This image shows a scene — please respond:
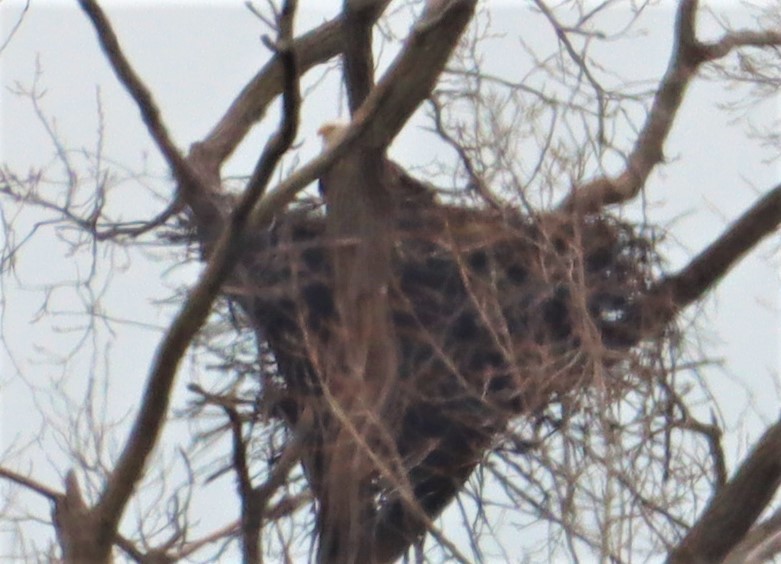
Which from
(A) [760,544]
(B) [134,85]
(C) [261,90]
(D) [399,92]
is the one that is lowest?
(A) [760,544]

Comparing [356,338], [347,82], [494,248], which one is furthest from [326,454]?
[347,82]

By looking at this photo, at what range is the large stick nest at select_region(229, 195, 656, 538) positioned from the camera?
227 inches

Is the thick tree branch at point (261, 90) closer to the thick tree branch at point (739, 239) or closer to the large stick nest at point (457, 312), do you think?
the large stick nest at point (457, 312)

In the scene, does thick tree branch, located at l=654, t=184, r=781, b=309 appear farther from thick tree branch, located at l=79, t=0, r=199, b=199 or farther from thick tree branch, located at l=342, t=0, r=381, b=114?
thick tree branch, located at l=79, t=0, r=199, b=199

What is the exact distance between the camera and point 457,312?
6.16 metres

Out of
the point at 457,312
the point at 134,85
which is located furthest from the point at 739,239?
the point at 134,85

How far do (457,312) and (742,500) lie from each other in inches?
54.3

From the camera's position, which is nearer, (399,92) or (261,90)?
(399,92)

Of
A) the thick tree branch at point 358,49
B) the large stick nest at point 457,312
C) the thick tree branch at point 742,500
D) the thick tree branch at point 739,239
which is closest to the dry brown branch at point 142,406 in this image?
the large stick nest at point 457,312

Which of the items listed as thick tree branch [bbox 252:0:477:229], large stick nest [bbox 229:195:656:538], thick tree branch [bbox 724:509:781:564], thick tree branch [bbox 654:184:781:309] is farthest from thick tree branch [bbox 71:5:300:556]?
thick tree branch [bbox 654:184:781:309]

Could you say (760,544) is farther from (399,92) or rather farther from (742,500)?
(399,92)

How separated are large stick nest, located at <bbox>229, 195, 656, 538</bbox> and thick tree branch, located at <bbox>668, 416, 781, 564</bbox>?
1.94 feet

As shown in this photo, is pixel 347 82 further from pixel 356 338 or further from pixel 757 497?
pixel 757 497

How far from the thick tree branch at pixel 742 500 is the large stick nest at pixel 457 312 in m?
0.59
